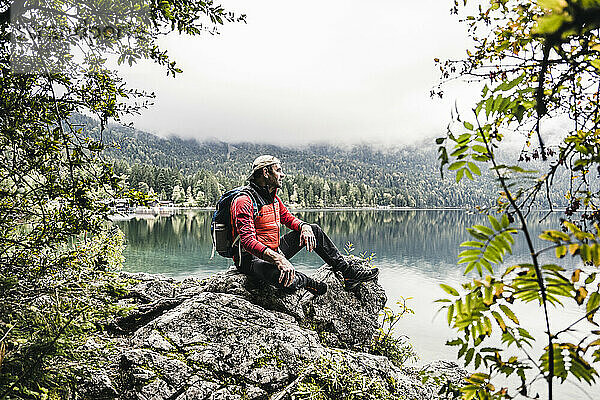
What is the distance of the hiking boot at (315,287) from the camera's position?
6109mm

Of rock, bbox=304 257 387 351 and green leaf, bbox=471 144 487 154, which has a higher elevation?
green leaf, bbox=471 144 487 154

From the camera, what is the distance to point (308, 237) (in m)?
6.11

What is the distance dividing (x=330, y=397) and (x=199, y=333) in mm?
1681

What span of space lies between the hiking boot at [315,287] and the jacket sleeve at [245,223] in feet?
4.16

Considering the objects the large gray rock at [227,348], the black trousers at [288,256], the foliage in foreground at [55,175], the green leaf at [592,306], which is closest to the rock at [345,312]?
the large gray rock at [227,348]

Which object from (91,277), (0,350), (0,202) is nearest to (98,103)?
(0,202)

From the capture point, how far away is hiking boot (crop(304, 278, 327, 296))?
6109mm

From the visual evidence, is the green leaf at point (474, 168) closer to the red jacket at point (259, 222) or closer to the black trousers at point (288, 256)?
the red jacket at point (259, 222)

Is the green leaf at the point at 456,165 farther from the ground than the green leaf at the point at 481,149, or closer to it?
closer to it

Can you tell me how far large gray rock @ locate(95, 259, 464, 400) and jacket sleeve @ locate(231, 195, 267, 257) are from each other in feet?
2.42

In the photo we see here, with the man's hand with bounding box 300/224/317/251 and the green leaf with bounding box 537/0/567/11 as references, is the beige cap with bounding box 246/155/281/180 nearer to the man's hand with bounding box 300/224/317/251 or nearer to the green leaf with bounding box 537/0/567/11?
the man's hand with bounding box 300/224/317/251

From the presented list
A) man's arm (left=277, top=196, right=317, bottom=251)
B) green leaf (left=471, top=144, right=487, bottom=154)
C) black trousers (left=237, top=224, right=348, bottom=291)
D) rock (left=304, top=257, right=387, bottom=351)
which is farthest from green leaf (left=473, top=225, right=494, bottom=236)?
rock (left=304, top=257, right=387, bottom=351)

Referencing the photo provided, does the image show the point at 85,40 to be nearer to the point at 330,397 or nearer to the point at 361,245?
the point at 330,397

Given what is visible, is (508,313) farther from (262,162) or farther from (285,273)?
(262,162)
